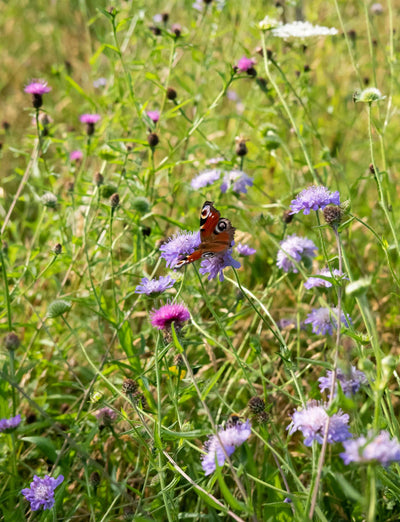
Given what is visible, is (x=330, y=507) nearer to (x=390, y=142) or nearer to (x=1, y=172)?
(x=390, y=142)

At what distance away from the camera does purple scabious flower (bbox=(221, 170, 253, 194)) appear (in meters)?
2.24

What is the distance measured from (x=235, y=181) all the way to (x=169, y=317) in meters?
0.98

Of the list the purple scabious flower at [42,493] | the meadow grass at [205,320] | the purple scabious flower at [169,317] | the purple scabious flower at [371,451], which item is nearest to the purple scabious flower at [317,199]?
the meadow grass at [205,320]

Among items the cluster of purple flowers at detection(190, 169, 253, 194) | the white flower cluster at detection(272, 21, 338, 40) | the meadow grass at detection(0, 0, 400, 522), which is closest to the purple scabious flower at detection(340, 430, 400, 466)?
the meadow grass at detection(0, 0, 400, 522)

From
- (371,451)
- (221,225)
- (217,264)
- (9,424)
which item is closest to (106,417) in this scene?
(9,424)

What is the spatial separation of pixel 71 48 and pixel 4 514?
13.8 ft

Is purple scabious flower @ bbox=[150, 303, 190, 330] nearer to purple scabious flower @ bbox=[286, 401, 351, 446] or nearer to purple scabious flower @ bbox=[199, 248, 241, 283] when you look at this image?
purple scabious flower @ bbox=[199, 248, 241, 283]

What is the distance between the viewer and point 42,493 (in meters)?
1.45

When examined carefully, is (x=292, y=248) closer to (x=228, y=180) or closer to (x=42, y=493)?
(x=228, y=180)

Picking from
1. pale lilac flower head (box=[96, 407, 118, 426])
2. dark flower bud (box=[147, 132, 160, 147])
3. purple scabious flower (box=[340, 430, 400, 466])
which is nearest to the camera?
purple scabious flower (box=[340, 430, 400, 466])

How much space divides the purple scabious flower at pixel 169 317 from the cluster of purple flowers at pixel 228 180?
90 cm

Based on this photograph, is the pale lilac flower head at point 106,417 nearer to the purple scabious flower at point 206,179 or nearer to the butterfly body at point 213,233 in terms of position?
the butterfly body at point 213,233

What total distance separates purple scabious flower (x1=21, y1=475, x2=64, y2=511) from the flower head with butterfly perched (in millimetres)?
644

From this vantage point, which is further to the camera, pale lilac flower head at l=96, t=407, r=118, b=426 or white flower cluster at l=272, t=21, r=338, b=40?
Result: white flower cluster at l=272, t=21, r=338, b=40
